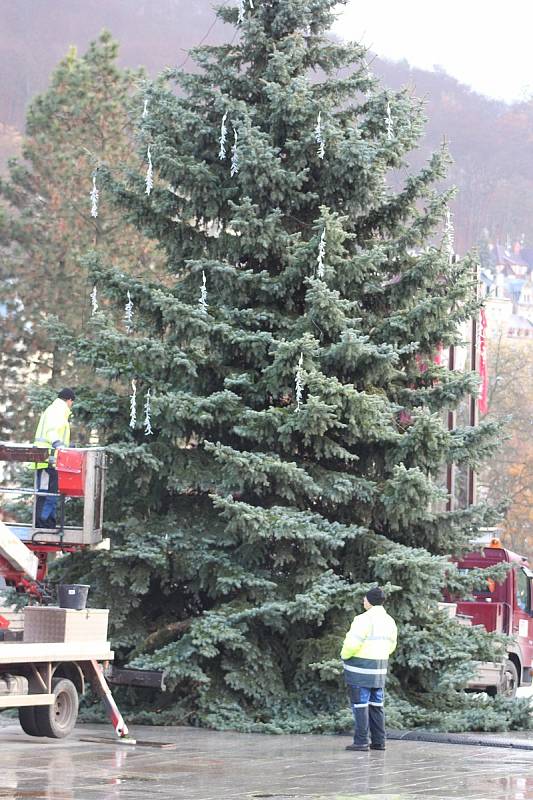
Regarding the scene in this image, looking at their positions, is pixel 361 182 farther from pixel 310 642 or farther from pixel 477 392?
pixel 310 642

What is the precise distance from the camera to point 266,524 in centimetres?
1636

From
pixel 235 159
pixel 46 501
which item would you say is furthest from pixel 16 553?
pixel 235 159

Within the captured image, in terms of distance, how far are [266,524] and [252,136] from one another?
4.99 metres

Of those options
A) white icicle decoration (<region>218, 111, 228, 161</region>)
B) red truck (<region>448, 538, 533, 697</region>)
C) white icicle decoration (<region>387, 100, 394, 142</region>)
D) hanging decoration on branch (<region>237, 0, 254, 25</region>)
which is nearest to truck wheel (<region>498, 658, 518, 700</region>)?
red truck (<region>448, 538, 533, 697</region>)

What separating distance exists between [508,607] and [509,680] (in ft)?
3.97

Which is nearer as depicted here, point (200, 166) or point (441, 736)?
point (441, 736)

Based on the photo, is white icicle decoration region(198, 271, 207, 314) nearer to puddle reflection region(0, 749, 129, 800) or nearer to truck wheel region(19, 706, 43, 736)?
truck wheel region(19, 706, 43, 736)

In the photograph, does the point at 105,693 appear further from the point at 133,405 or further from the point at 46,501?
the point at 133,405

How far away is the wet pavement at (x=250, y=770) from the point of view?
1012 centimetres

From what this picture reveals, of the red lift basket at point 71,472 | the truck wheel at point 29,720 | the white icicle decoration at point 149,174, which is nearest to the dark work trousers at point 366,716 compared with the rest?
the truck wheel at point 29,720

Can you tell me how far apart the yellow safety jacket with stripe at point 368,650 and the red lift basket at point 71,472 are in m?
3.44

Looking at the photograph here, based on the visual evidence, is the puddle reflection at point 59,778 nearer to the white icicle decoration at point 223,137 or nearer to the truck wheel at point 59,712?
the truck wheel at point 59,712

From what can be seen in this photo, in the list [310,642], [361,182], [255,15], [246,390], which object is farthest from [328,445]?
[255,15]

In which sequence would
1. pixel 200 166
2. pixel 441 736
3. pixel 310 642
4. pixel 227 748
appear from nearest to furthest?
1. pixel 227 748
2. pixel 441 736
3. pixel 310 642
4. pixel 200 166
